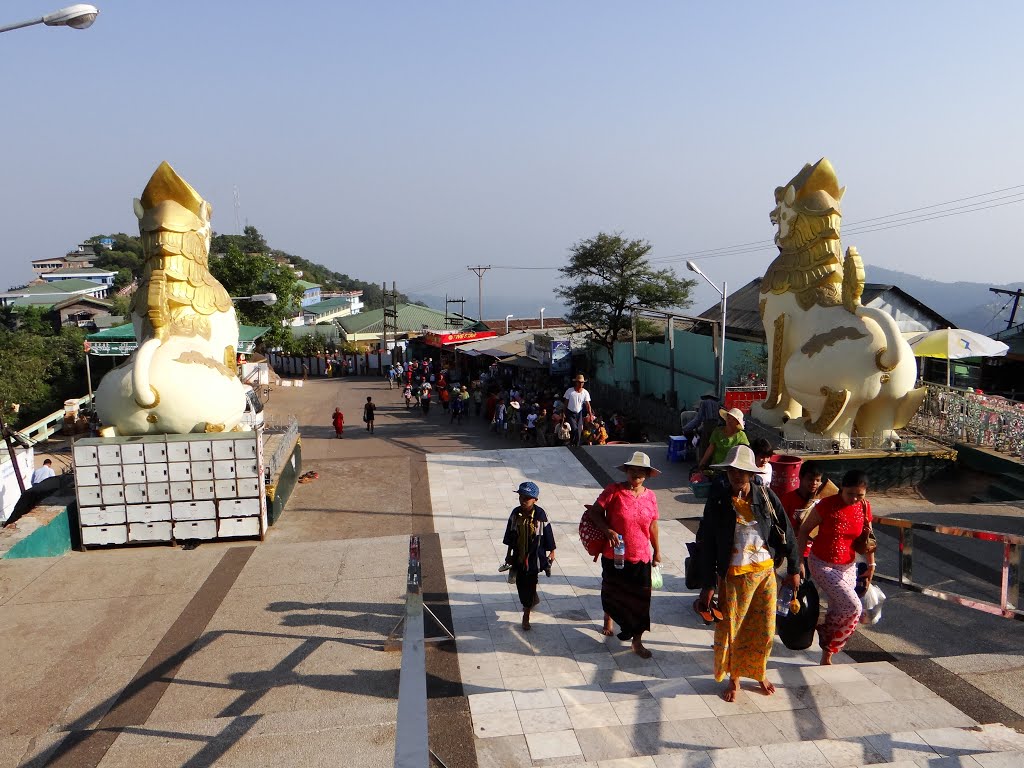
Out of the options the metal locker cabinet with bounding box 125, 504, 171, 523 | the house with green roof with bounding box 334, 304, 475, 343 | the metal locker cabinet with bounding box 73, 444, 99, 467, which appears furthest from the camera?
the house with green roof with bounding box 334, 304, 475, 343

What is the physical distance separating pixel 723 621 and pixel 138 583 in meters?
6.19

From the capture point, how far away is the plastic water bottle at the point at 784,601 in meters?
4.83

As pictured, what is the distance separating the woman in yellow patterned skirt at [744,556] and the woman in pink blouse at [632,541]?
0.70 m

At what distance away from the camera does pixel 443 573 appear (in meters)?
7.67

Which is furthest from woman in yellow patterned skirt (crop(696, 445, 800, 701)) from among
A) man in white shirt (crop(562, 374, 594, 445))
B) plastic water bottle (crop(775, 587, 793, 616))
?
man in white shirt (crop(562, 374, 594, 445))

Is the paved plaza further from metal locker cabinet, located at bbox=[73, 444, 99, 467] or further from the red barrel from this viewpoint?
the red barrel

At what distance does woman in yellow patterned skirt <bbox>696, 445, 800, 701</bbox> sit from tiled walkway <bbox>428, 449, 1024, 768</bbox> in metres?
0.44

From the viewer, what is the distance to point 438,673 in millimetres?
5516

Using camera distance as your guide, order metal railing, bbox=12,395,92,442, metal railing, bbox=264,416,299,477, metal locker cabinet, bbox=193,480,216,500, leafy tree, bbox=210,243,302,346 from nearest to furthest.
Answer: metal locker cabinet, bbox=193,480,216,500
metal railing, bbox=264,416,299,477
metal railing, bbox=12,395,92,442
leafy tree, bbox=210,243,302,346

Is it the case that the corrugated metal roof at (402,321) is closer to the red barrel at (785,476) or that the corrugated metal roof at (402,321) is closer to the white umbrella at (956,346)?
the white umbrella at (956,346)

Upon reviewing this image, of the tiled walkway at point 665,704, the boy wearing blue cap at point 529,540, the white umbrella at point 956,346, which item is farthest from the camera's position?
the white umbrella at point 956,346

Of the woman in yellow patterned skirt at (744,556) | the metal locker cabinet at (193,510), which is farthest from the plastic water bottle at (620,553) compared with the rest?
the metal locker cabinet at (193,510)

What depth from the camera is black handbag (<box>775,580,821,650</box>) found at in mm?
4977

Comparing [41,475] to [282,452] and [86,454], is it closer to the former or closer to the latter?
[86,454]
